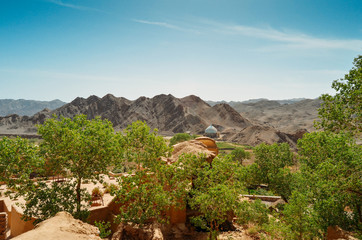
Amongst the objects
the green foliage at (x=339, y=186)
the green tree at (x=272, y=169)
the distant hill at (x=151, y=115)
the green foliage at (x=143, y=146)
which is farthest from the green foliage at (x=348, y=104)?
the distant hill at (x=151, y=115)

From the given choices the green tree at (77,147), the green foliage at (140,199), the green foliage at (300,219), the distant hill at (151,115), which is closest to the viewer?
the green tree at (77,147)

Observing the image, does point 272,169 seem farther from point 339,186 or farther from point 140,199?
point 140,199

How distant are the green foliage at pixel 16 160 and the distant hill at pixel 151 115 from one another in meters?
99.1

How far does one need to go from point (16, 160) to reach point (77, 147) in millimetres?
2905

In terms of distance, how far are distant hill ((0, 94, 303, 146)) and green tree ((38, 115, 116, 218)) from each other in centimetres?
9663

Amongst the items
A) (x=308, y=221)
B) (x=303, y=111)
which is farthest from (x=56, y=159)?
(x=303, y=111)

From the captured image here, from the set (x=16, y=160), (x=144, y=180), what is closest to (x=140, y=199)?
(x=144, y=180)

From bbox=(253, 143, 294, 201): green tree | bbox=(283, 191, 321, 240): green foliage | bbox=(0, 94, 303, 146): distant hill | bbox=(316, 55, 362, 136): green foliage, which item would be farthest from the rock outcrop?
bbox=(0, 94, 303, 146): distant hill

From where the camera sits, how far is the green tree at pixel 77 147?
13.3m

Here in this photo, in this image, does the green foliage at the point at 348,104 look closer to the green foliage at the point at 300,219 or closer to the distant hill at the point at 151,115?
the green foliage at the point at 300,219

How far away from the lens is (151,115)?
136750 millimetres

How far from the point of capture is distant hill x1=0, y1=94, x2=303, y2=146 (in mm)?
123188

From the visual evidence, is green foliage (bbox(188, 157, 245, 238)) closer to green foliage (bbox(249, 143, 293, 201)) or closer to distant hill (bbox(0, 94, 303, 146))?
green foliage (bbox(249, 143, 293, 201))

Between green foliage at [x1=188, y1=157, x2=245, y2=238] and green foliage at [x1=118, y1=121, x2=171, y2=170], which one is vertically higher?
green foliage at [x1=118, y1=121, x2=171, y2=170]
